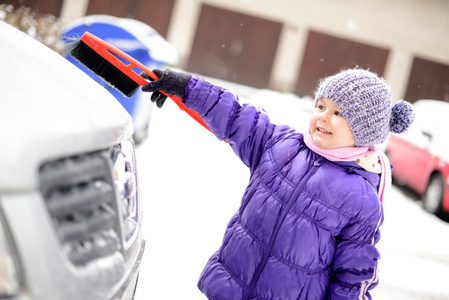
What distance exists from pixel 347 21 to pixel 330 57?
4.50 ft

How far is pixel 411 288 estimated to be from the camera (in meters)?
4.38

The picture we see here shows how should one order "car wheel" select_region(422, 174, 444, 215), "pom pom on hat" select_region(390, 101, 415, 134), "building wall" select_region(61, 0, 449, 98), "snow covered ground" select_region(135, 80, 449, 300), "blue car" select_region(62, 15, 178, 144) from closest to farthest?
"pom pom on hat" select_region(390, 101, 415, 134)
"snow covered ground" select_region(135, 80, 449, 300)
"blue car" select_region(62, 15, 178, 144)
"car wheel" select_region(422, 174, 444, 215)
"building wall" select_region(61, 0, 449, 98)

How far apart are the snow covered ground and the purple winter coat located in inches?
11.5

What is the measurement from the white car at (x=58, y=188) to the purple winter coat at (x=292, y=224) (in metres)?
0.53

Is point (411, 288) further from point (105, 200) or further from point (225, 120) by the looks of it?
point (105, 200)

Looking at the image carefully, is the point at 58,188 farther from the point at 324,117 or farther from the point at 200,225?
the point at 200,225

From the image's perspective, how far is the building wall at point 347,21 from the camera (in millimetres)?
16969

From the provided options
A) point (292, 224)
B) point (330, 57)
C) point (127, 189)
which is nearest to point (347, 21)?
point (330, 57)

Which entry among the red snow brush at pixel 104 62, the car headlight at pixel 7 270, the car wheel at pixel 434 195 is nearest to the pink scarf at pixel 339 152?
the red snow brush at pixel 104 62

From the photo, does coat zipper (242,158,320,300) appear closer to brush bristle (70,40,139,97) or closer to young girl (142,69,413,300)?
young girl (142,69,413,300)

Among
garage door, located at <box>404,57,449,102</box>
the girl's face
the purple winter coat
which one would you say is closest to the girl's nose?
the girl's face

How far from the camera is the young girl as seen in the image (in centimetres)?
189

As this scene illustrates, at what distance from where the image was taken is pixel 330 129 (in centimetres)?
201

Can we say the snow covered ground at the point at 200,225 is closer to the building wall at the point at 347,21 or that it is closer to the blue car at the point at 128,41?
the blue car at the point at 128,41
